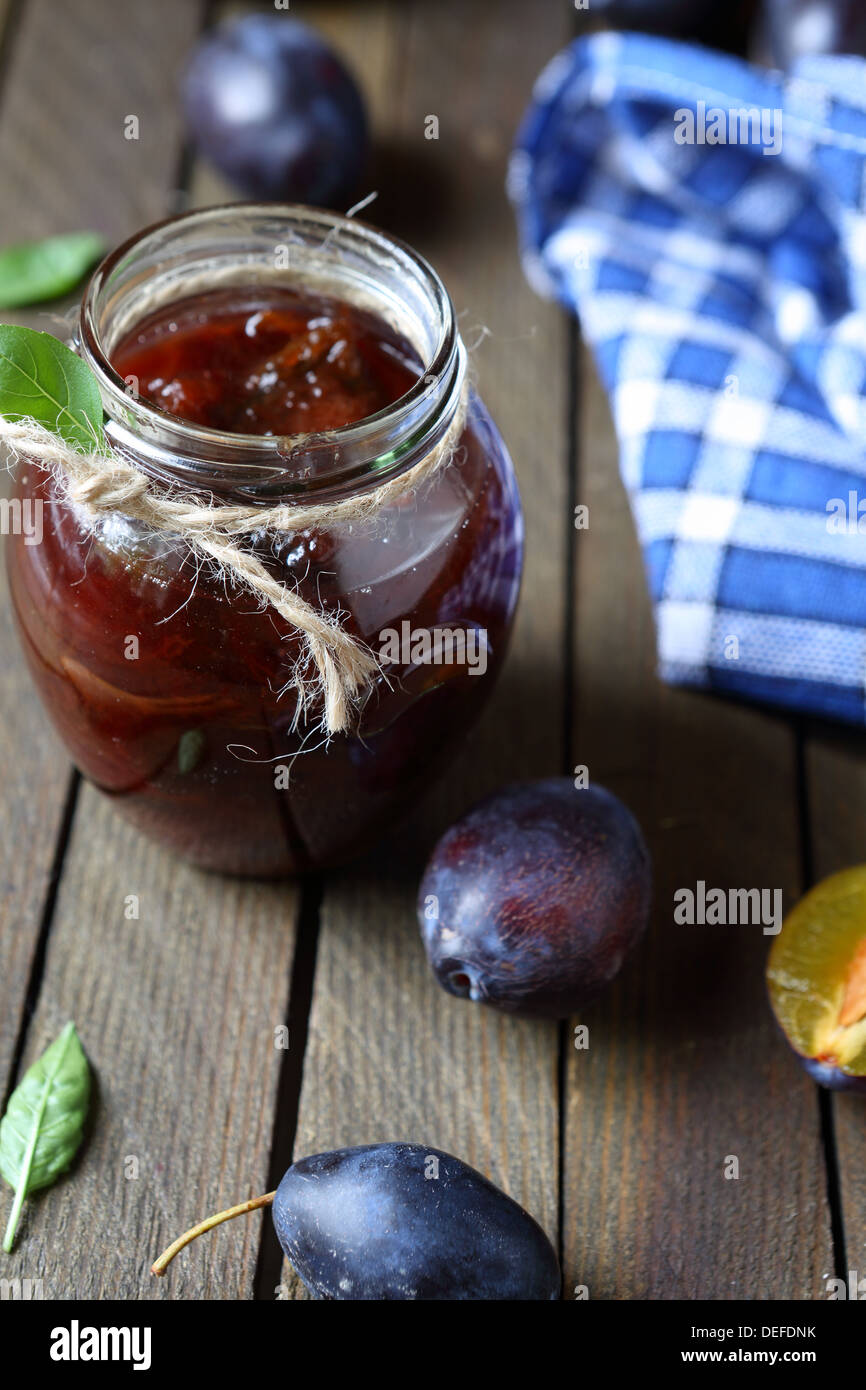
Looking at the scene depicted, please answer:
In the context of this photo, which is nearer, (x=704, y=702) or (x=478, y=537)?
(x=478, y=537)

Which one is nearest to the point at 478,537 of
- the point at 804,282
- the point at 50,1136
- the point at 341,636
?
the point at 341,636

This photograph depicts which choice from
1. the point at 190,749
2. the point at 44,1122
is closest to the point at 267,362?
the point at 190,749

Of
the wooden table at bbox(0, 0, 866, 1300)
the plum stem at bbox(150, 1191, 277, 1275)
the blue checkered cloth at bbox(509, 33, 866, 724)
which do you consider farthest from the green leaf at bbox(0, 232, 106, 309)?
the plum stem at bbox(150, 1191, 277, 1275)

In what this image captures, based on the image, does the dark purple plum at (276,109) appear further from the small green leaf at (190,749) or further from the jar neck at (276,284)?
the small green leaf at (190,749)

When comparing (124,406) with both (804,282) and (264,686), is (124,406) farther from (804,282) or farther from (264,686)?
(804,282)

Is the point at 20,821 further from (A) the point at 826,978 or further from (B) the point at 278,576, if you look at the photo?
(A) the point at 826,978

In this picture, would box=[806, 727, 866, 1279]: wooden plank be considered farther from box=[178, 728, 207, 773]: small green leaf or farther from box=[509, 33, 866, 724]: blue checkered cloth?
box=[178, 728, 207, 773]: small green leaf
